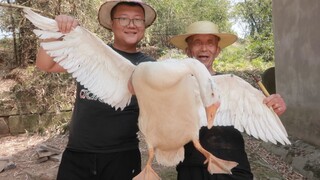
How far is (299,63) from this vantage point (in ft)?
15.3

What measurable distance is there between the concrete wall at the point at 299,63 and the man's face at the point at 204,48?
7.89ft

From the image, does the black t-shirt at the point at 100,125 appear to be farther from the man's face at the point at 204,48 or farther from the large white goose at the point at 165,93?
the man's face at the point at 204,48

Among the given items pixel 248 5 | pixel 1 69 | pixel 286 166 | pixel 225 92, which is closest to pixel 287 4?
pixel 286 166

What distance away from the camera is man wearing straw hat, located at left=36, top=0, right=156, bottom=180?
2150mm

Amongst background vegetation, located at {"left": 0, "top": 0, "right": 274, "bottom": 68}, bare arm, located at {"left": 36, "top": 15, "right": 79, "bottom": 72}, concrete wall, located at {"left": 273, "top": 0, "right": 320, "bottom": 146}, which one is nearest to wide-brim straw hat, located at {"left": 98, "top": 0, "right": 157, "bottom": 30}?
bare arm, located at {"left": 36, "top": 15, "right": 79, "bottom": 72}

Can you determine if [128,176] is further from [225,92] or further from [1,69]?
[1,69]

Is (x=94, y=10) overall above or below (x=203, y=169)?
above

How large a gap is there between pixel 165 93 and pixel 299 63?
356 cm

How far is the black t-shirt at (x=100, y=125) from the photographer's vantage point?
2.15m

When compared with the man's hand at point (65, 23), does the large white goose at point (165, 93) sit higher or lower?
lower

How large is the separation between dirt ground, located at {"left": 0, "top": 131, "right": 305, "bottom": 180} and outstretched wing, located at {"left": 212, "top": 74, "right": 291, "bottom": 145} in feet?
5.44

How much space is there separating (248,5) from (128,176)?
13.0 metres

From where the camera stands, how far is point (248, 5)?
14.1m

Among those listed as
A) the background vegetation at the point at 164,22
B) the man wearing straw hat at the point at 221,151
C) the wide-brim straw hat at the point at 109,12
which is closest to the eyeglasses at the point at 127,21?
the wide-brim straw hat at the point at 109,12
